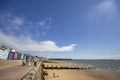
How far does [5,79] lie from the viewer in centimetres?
978

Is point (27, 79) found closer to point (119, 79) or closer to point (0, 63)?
point (0, 63)

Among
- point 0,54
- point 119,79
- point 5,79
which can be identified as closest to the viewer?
point 5,79

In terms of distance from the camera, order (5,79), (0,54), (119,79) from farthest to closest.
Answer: (119,79), (0,54), (5,79)

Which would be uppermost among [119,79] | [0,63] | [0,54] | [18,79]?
[0,54]

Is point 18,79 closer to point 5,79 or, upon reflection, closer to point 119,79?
point 5,79

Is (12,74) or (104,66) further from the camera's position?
(104,66)

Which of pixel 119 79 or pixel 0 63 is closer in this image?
pixel 0 63

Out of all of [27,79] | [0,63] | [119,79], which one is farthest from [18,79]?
[119,79]

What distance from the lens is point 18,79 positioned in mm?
9945

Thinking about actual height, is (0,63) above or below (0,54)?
below

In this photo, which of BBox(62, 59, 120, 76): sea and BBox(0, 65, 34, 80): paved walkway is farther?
BBox(62, 59, 120, 76): sea

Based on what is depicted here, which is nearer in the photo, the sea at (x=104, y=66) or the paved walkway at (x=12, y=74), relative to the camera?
the paved walkway at (x=12, y=74)

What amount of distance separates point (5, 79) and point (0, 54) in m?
11.7

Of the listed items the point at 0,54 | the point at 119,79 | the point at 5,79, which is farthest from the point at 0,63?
the point at 119,79
